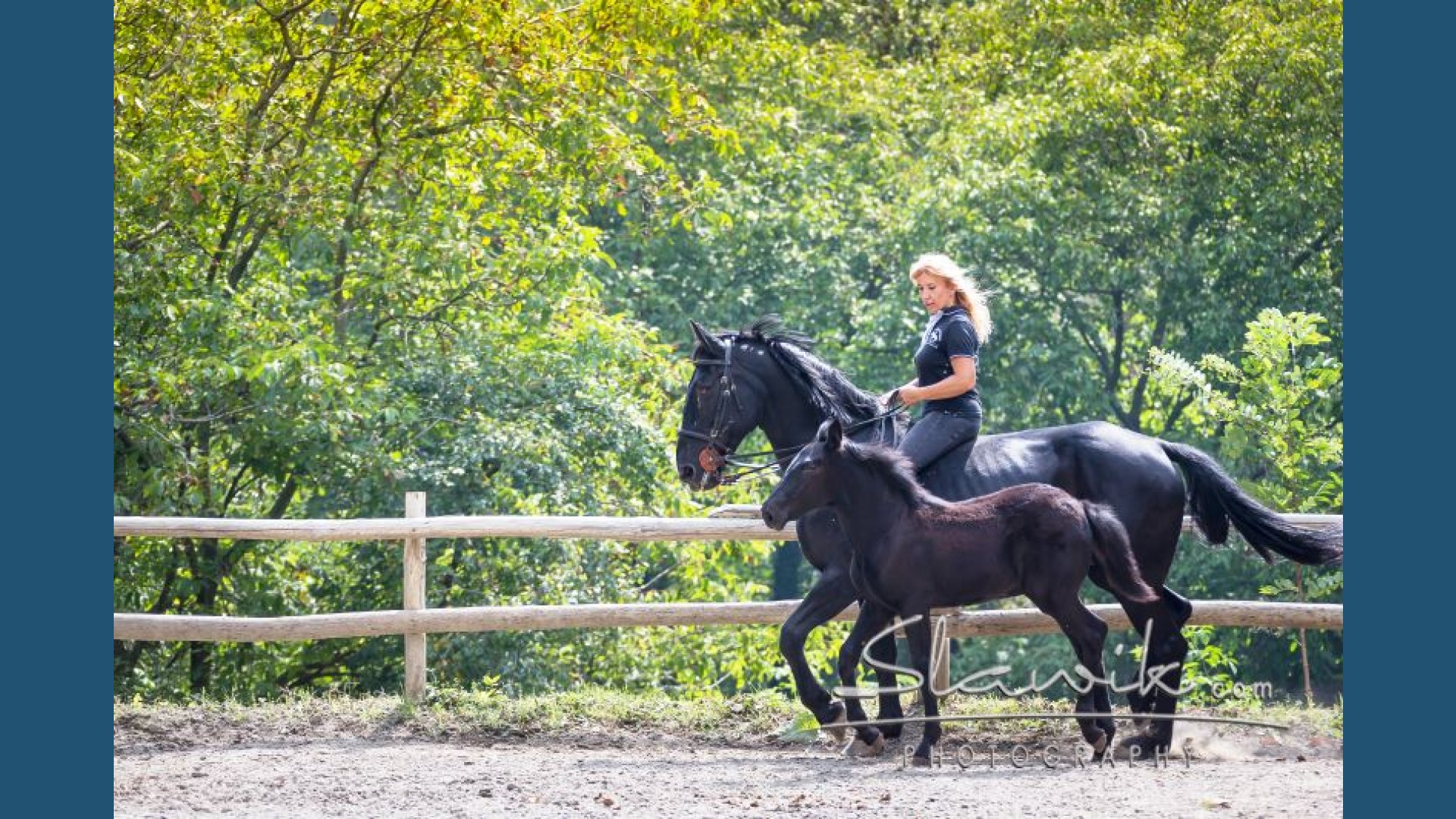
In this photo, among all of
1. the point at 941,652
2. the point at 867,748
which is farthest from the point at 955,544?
the point at 941,652

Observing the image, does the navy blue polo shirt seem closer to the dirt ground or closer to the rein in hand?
the rein in hand

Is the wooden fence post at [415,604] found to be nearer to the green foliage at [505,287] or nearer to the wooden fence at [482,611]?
the wooden fence at [482,611]

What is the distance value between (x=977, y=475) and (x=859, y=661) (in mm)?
1019

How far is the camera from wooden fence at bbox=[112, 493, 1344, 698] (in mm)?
8891

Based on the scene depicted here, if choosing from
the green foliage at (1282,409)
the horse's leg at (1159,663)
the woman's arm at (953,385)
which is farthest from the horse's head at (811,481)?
the green foliage at (1282,409)

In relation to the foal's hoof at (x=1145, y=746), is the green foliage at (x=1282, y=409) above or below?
above

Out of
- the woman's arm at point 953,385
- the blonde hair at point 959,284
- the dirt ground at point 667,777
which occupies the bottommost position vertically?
the dirt ground at point 667,777

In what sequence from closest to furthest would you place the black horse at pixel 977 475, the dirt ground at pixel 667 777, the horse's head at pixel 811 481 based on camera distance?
the dirt ground at pixel 667 777 → the horse's head at pixel 811 481 → the black horse at pixel 977 475

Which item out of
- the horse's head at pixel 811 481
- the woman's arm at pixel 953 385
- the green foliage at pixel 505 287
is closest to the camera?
the horse's head at pixel 811 481

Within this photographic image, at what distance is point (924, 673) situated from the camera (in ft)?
23.9

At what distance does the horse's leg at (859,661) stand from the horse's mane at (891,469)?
1.85 ft

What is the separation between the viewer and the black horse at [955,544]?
7152 mm

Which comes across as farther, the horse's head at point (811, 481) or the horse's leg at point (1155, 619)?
the horse's leg at point (1155, 619)

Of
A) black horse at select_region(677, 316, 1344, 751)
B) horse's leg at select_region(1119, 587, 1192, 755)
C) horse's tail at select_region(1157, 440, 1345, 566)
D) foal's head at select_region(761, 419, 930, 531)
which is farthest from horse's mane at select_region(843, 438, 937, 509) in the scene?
horse's tail at select_region(1157, 440, 1345, 566)
